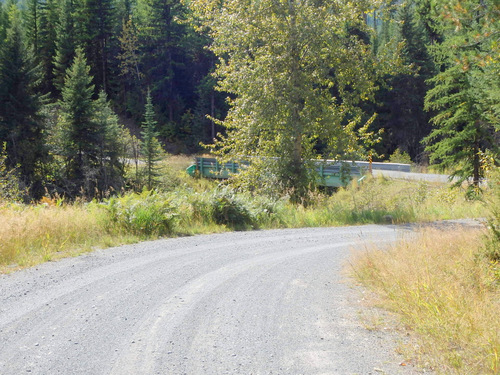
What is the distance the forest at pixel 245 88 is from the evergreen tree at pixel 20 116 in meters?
0.08

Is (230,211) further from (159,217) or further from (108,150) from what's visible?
(108,150)

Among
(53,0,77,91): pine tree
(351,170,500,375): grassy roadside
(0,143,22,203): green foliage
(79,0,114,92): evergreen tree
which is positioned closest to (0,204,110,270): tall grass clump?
(0,143,22,203): green foliage

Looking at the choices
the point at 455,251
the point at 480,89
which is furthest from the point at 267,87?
the point at 455,251

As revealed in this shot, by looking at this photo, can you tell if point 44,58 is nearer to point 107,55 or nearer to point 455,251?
point 107,55

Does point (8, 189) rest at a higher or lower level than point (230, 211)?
higher

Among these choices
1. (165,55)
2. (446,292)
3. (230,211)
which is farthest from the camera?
(165,55)

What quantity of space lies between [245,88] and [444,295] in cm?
1119

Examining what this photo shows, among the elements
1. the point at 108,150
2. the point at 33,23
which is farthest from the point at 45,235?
the point at 33,23

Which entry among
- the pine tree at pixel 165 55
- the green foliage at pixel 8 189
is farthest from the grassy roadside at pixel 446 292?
the pine tree at pixel 165 55

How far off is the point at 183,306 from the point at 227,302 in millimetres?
529

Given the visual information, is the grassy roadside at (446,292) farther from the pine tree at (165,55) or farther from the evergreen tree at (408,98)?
the pine tree at (165,55)

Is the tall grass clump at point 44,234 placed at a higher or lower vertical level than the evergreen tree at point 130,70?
lower

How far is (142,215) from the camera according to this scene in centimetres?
1008

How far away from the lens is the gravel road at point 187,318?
3783 mm
